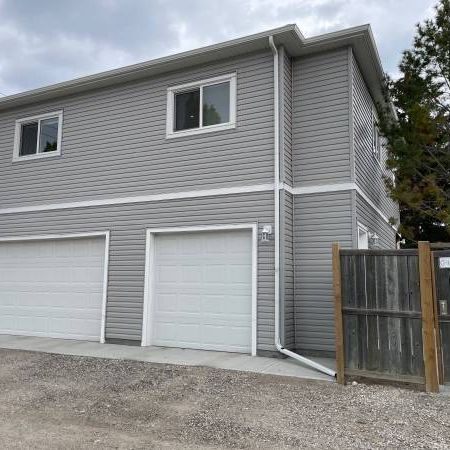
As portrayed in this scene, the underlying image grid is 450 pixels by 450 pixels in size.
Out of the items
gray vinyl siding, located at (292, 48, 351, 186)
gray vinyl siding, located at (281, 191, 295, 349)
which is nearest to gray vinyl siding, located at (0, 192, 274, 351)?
gray vinyl siding, located at (281, 191, 295, 349)

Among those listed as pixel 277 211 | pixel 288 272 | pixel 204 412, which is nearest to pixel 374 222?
pixel 288 272

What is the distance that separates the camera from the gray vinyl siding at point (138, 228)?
25.0ft

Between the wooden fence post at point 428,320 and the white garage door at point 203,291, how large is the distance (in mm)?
3046

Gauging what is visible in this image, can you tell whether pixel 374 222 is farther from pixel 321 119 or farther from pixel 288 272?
pixel 288 272

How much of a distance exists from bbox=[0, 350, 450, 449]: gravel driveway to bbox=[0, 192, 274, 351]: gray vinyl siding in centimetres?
186

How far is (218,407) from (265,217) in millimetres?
3575

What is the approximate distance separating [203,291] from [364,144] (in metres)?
4.19

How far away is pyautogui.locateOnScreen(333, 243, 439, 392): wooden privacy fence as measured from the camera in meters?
5.44

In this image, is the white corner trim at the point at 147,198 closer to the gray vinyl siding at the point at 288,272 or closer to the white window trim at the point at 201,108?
the gray vinyl siding at the point at 288,272

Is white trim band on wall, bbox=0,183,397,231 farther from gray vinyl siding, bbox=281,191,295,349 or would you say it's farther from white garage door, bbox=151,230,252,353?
white garage door, bbox=151,230,252,353

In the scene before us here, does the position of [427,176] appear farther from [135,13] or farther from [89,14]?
[89,14]

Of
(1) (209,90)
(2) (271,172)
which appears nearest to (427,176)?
(2) (271,172)

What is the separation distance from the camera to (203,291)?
8.23 metres

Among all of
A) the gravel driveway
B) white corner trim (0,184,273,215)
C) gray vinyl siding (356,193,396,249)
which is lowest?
the gravel driveway
